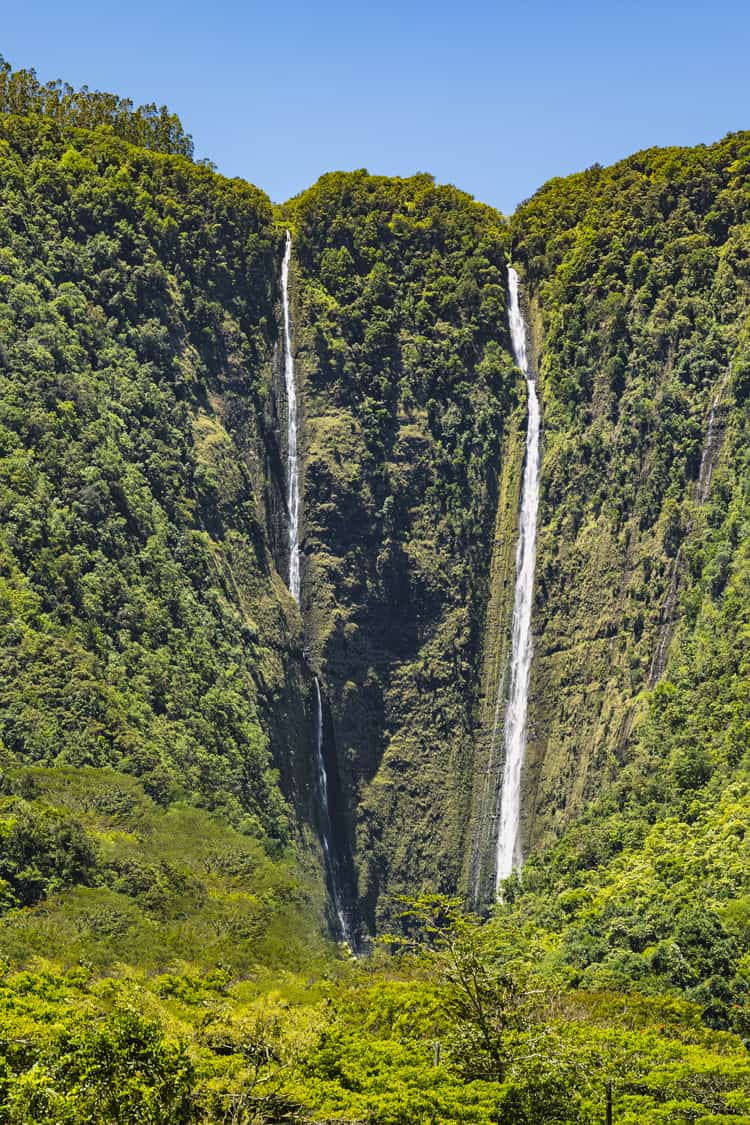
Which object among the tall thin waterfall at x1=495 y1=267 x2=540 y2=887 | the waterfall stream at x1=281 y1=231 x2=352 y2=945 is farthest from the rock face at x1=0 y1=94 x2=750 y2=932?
the tall thin waterfall at x1=495 y1=267 x2=540 y2=887

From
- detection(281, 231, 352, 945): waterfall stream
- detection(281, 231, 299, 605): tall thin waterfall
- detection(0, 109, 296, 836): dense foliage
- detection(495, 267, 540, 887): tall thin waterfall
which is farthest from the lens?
detection(281, 231, 299, 605): tall thin waterfall

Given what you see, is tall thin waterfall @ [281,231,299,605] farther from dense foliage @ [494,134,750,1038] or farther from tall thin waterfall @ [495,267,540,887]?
dense foliage @ [494,134,750,1038]

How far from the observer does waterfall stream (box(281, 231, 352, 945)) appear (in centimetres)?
6338

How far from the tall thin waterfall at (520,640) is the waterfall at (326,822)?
774 centimetres

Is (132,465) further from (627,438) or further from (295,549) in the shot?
(627,438)

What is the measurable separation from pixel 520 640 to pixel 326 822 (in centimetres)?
1382

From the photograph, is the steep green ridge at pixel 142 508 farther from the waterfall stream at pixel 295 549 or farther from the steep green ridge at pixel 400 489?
the steep green ridge at pixel 400 489

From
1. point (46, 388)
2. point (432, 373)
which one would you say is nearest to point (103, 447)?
point (46, 388)

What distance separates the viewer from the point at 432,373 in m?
74.2

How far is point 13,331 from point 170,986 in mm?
35828

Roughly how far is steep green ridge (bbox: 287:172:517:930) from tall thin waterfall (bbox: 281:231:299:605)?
0.75 meters

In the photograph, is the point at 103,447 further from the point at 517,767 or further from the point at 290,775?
Result: the point at 517,767

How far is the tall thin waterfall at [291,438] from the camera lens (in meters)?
71.0

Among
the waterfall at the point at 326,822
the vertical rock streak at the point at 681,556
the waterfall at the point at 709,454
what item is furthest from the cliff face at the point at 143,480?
the waterfall at the point at 709,454
